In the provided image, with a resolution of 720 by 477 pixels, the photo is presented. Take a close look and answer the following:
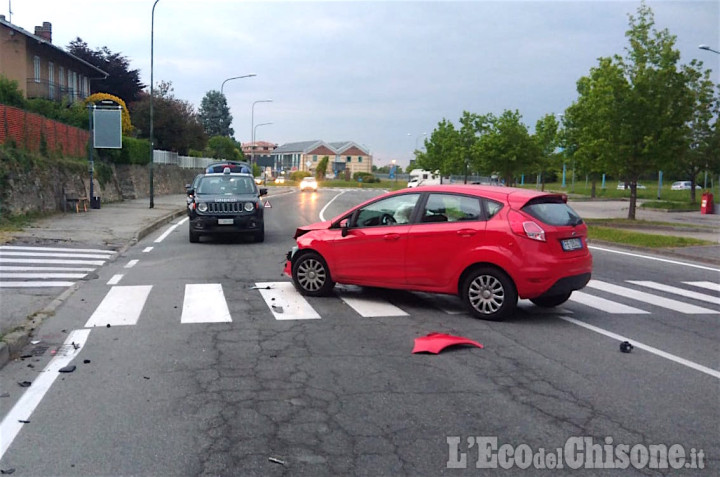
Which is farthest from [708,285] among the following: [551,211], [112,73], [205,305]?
[112,73]

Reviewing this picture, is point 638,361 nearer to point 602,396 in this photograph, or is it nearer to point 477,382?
point 602,396

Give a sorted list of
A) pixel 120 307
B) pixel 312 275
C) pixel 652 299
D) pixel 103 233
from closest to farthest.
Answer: pixel 120 307, pixel 312 275, pixel 652 299, pixel 103 233

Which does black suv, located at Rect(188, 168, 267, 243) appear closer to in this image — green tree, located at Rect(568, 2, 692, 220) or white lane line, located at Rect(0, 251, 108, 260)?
white lane line, located at Rect(0, 251, 108, 260)

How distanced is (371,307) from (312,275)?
1.13 meters

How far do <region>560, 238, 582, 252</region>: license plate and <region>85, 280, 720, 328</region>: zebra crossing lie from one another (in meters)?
1.04

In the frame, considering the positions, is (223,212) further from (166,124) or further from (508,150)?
(166,124)

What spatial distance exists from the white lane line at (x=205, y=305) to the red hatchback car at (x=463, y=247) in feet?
4.53

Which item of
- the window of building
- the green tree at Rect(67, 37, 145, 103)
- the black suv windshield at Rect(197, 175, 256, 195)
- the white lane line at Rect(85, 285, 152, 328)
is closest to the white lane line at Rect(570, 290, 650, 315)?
the white lane line at Rect(85, 285, 152, 328)

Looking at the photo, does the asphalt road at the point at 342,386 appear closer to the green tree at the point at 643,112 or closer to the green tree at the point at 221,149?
the green tree at the point at 643,112

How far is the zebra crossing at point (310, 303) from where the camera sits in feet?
28.2

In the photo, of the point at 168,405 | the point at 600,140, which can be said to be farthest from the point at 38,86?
the point at 168,405

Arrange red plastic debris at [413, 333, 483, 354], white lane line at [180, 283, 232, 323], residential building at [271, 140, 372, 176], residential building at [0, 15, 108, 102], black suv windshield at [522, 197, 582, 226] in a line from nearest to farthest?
red plastic debris at [413, 333, 483, 354]
black suv windshield at [522, 197, 582, 226]
white lane line at [180, 283, 232, 323]
residential building at [0, 15, 108, 102]
residential building at [271, 140, 372, 176]

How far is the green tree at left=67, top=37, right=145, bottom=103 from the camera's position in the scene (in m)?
53.8

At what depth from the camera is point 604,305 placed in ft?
31.8
